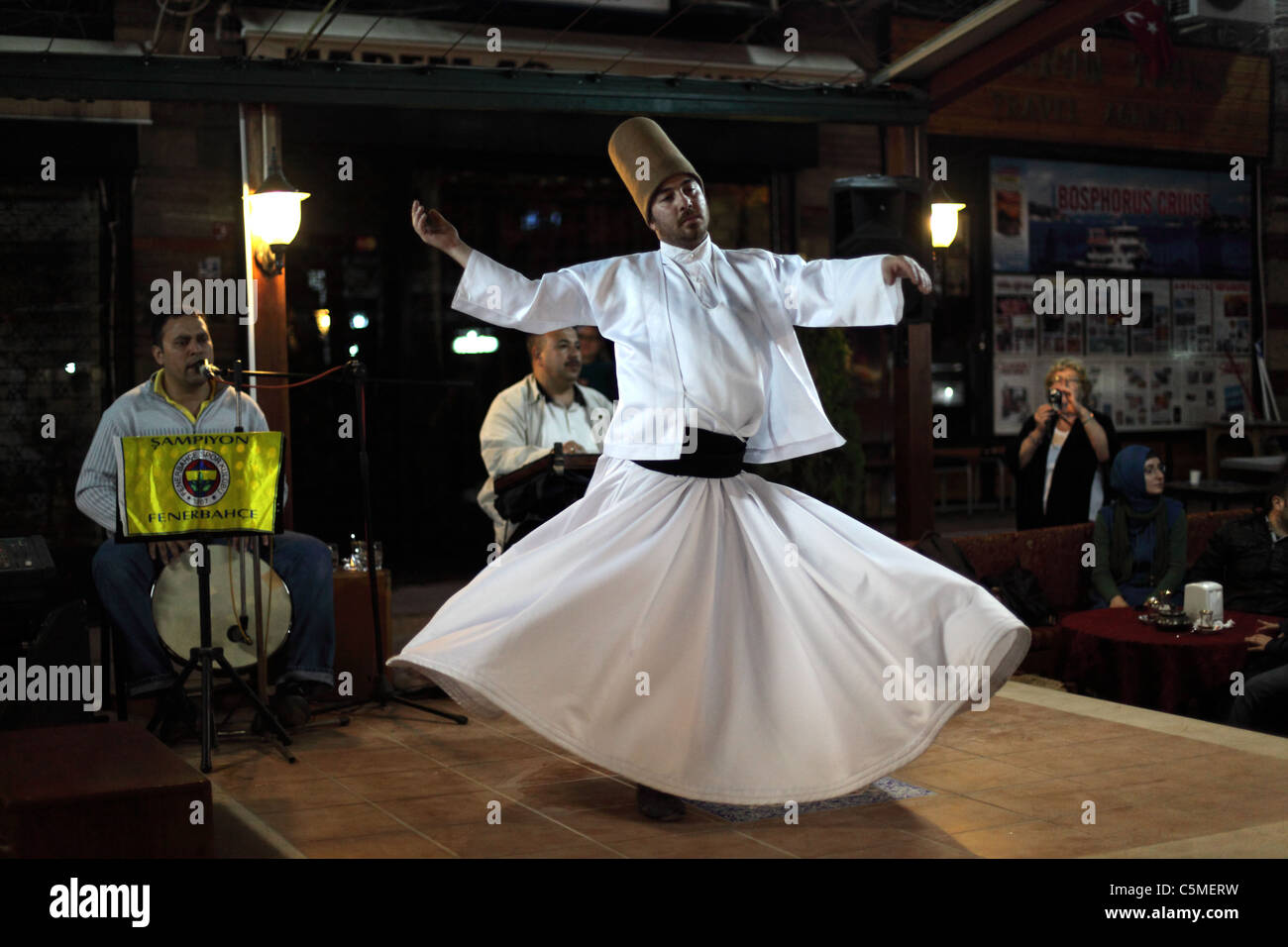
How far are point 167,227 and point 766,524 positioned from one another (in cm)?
639

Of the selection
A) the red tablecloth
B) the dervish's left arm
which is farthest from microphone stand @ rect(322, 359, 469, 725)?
the red tablecloth

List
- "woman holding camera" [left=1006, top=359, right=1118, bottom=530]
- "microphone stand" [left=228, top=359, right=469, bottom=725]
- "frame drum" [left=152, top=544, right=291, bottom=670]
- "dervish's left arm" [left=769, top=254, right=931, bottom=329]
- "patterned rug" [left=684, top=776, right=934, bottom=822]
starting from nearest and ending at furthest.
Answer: "patterned rug" [left=684, top=776, right=934, bottom=822], "dervish's left arm" [left=769, top=254, right=931, bottom=329], "frame drum" [left=152, top=544, right=291, bottom=670], "microphone stand" [left=228, top=359, right=469, bottom=725], "woman holding camera" [left=1006, top=359, right=1118, bottom=530]

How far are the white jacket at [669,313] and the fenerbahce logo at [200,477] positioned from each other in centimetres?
144

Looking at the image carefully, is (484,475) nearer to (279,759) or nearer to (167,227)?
(167,227)

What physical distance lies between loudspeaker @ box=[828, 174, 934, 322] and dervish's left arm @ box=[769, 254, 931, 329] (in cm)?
207

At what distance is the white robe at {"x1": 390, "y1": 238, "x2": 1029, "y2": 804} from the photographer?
12.8 feet

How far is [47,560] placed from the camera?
484cm

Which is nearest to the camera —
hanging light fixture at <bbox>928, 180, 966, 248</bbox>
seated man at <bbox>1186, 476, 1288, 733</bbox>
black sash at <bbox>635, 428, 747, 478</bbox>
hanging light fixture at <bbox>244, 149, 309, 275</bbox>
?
black sash at <bbox>635, 428, 747, 478</bbox>

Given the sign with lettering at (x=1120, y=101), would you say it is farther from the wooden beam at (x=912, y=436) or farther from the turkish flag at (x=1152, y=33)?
the wooden beam at (x=912, y=436)

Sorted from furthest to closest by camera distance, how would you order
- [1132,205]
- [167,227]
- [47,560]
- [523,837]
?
[1132,205], [167,227], [47,560], [523,837]

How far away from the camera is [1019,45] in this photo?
758cm

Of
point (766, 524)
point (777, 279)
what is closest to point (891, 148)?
point (777, 279)

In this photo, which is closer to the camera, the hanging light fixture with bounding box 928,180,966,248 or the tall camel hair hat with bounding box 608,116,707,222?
the tall camel hair hat with bounding box 608,116,707,222

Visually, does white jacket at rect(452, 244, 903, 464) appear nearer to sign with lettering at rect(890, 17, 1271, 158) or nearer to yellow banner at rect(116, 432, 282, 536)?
yellow banner at rect(116, 432, 282, 536)
